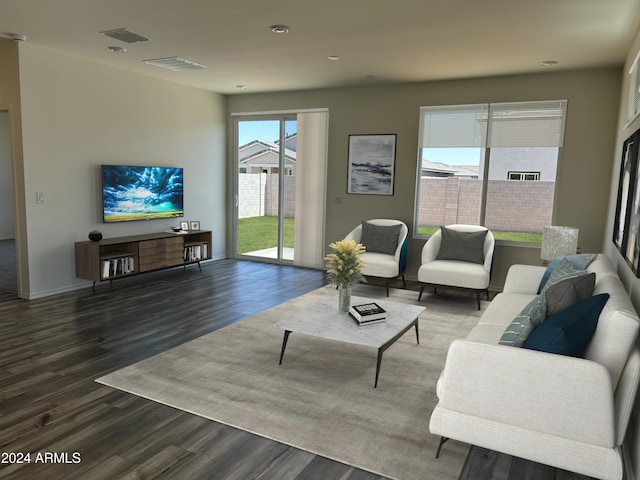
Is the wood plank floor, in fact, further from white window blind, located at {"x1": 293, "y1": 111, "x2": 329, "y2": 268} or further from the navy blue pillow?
white window blind, located at {"x1": 293, "y1": 111, "x2": 329, "y2": 268}

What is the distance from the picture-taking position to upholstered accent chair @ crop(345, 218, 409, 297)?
18.9 feet

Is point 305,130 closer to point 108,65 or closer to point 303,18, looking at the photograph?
point 108,65

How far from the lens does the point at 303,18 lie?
12.7ft

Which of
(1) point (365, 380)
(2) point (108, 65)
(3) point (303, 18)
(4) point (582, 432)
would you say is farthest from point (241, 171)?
(4) point (582, 432)

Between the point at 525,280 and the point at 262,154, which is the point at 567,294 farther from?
the point at 262,154

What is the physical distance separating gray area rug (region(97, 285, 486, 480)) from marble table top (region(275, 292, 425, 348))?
0.34 metres

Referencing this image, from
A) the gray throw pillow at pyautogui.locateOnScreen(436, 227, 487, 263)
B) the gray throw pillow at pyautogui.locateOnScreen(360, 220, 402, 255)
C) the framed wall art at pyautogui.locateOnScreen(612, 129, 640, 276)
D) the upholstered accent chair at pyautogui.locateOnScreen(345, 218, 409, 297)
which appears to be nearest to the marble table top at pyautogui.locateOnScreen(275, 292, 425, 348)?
the framed wall art at pyautogui.locateOnScreen(612, 129, 640, 276)

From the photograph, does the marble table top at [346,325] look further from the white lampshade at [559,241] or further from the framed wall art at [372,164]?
the framed wall art at [372,164]

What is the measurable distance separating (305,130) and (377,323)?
14.8 ft

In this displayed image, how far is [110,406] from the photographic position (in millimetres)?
2861

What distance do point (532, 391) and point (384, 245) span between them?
418 cm

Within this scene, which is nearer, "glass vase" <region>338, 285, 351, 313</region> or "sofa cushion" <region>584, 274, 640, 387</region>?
"sofa cushion" <region>584, 274, 640, 387</region>

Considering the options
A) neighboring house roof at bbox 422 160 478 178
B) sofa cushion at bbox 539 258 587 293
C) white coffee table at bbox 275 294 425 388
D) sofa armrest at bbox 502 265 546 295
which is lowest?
white coffee table at bbox 275 294 425 388

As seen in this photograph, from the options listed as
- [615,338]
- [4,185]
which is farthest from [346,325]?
[4,185]
